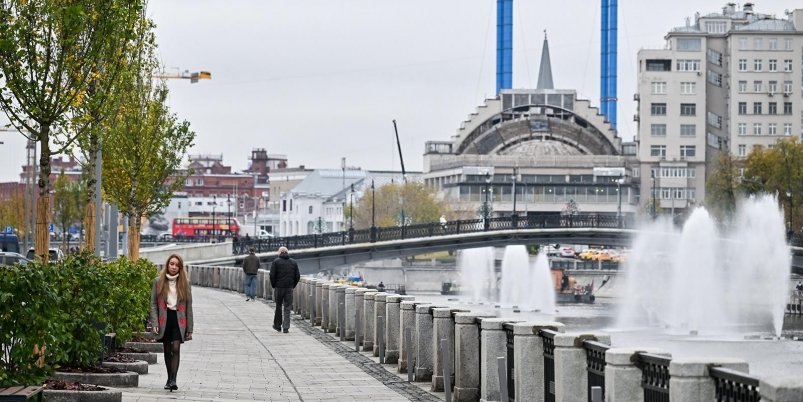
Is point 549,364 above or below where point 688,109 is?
below

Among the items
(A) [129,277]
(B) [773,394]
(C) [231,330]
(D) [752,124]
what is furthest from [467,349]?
(D) [752,124]

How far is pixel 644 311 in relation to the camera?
97500 millimetres

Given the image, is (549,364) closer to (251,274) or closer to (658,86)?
(251,274)

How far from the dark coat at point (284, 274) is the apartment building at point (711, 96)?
5215 inches

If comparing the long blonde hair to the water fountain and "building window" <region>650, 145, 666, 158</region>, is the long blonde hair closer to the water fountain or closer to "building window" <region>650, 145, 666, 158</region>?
the water fountain

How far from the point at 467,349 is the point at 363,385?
3352 mm

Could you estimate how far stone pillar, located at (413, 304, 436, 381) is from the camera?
2388cm

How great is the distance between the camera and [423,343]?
24016 millimetres

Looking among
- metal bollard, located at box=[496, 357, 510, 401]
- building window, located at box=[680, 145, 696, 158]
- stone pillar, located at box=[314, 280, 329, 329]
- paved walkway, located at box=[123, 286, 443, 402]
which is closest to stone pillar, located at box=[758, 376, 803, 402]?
metal bollard, located at box=[496, 357, 510, 401]

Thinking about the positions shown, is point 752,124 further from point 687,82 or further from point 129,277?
point 129,277

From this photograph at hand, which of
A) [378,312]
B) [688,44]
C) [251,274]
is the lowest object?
[378,312]

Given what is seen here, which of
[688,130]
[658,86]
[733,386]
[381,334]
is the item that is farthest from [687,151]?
[733,386]

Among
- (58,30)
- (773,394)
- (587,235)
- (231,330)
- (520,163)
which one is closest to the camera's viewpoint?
(773,394)

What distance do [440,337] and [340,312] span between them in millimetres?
13826
